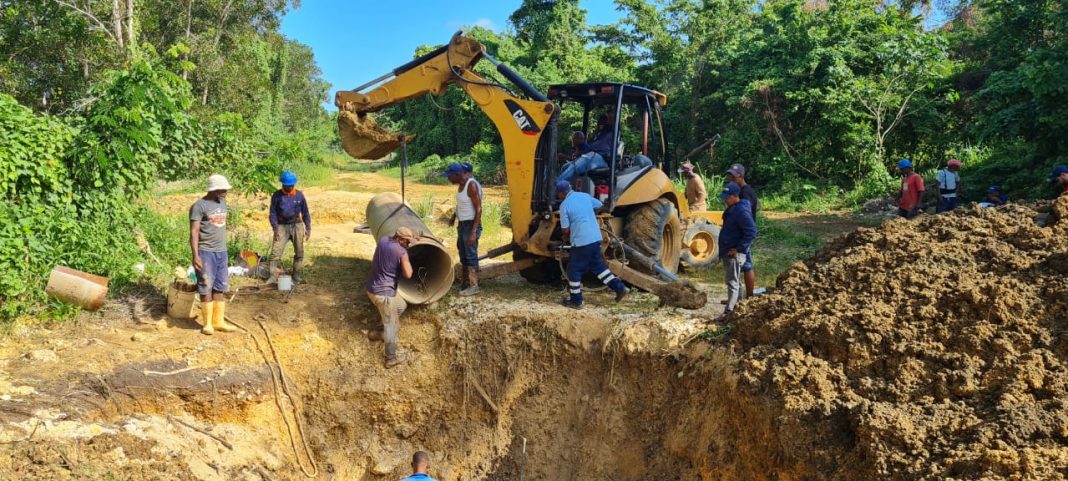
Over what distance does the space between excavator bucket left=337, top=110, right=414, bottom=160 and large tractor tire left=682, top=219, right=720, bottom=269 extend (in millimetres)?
4153

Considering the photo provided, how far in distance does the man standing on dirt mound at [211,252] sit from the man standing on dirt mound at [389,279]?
57.3 inches

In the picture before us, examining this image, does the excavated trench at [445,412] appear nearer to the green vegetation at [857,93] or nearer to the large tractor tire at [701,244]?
the large tractor tire at [701,244]

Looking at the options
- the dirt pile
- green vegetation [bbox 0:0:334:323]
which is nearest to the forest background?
green vegetation [bbox 0:0:334:323]

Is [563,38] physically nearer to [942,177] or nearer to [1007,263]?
[942,177]

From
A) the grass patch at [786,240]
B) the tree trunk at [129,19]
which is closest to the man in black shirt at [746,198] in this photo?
the grass patch at [786,240]

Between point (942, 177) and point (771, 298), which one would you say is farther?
point (942, 177)

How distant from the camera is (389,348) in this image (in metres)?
6.84

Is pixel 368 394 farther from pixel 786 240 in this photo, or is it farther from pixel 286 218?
pixel 786 240

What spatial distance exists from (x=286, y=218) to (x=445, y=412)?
9.85 ft

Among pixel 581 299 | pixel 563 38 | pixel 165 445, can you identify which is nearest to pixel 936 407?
pixel 581 299

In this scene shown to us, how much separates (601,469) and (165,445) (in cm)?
366

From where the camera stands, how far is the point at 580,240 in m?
6.97

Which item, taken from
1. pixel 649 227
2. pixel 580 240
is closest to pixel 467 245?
pixel 580 240

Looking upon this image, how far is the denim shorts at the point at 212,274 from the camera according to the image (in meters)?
6.58
